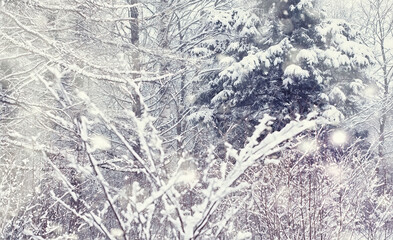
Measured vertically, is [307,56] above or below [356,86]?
above

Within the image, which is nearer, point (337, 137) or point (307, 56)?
point (307, 56)

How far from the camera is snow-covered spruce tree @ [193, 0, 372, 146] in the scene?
10258mm

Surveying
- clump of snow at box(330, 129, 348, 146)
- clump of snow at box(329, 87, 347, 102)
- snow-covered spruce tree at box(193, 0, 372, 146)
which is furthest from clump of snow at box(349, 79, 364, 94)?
clump of snow at box(330, 129, 348, 146)

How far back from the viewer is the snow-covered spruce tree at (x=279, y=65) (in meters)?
10.3

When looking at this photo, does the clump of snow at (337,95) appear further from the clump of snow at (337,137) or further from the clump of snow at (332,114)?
the clump of snow at (337,137)

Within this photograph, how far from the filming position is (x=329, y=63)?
404 inches

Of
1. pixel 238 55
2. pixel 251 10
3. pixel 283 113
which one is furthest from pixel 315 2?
pixel 283 113

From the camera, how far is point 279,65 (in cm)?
1065

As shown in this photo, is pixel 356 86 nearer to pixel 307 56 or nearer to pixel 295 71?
pixel 307 56

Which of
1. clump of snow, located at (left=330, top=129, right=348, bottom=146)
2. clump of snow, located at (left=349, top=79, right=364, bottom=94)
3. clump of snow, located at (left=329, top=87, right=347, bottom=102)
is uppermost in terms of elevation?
clump of snow, located at (left=349, top=79, right=364, bottom=94)

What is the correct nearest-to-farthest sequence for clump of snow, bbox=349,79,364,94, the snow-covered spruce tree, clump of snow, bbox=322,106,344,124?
clump of snow, bbox=322,106,344,124 → the snow-covered spruce tree → clump of snow, bbox=349,79,364,94

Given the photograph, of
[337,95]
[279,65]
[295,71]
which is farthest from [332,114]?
[279,65]

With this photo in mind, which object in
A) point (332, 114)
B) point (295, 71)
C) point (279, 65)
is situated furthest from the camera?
point (279, 65)

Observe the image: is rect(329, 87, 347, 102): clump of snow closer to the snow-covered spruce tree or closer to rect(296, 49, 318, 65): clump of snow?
the snow-covered spruce tree
